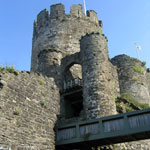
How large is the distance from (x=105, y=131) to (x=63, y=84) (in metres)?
7.99

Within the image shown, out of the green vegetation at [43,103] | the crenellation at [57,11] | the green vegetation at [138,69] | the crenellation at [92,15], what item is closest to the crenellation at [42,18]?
the crenellation at [57,11]

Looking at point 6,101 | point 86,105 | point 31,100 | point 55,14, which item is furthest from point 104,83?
point 55,14

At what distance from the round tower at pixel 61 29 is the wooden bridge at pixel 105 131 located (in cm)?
968

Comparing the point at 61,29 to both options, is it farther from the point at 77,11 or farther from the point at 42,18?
the point at 42,18

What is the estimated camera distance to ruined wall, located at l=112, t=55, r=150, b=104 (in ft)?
63.3

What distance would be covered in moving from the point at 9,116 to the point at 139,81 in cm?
1314

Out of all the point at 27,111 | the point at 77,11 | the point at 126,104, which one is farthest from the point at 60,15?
the point at 27,111

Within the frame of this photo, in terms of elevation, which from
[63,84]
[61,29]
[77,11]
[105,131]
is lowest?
[105,131]

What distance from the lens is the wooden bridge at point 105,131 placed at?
9.79 meters

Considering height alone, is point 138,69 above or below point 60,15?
below

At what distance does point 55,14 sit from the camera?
24.1 metres

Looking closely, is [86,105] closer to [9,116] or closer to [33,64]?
[9,116]

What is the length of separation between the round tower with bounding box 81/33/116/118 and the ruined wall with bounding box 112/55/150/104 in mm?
4352

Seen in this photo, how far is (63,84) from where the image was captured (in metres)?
17.8
